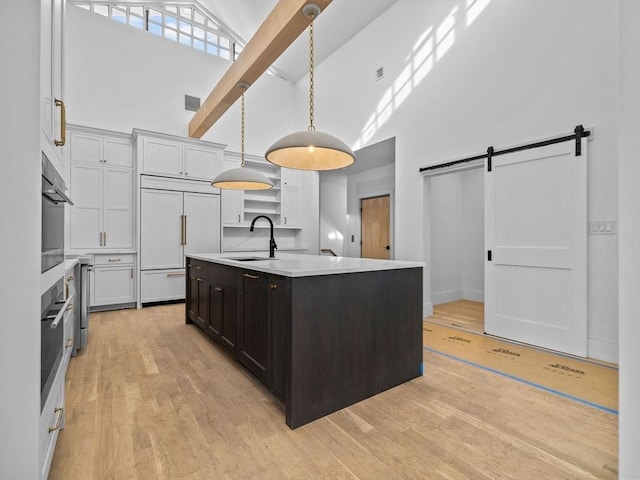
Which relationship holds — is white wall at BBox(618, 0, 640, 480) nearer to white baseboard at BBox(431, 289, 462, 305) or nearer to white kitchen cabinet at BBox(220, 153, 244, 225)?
white baseboard at BBox(431, 289, 462, 305)

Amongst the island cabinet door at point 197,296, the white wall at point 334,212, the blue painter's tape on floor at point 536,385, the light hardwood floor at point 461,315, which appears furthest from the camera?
the white wall at point 334,212

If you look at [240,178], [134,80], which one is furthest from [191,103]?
[240,178]

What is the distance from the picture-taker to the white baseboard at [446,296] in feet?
17.1

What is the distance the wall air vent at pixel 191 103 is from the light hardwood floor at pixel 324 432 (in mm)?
4813

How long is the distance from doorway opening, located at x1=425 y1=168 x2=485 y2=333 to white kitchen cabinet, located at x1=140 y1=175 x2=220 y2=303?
12.4ft

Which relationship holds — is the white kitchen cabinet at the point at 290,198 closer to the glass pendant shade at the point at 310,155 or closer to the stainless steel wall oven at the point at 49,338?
the glass pendant shade at the point at 310,155

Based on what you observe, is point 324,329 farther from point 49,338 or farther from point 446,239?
point 446,239

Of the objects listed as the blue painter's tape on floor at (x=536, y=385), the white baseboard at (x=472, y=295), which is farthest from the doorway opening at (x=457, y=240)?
the blue painter's tape on floor at (x=536, y=385)

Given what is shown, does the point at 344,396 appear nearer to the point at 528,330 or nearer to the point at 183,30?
the point at 528,330

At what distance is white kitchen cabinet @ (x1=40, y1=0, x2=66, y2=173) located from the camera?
1.07 meters

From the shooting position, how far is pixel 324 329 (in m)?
1.91

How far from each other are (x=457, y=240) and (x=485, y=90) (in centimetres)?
270

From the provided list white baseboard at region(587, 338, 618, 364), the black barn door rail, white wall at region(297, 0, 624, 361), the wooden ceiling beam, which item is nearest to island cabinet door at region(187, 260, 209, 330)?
the wooden ceiling beam

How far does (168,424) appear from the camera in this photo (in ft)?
5.99
